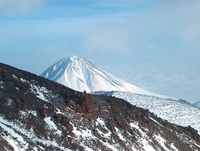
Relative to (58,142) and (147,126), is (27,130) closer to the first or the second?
(58,142)

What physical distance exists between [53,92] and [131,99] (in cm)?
7460

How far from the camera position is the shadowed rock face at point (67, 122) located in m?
37.9

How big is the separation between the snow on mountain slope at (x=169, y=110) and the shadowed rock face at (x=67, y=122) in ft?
155

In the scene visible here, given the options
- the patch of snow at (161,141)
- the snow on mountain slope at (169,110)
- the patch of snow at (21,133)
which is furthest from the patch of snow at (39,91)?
the snow on mountain slope at (169,110)

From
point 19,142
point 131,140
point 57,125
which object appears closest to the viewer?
point 19,142

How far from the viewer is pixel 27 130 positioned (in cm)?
3800

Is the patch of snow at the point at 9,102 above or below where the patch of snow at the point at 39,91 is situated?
below

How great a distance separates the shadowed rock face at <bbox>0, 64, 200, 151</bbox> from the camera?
124 feet

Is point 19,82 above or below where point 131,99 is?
below

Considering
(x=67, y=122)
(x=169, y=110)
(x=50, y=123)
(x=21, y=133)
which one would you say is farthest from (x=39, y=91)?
(x=169, y=110)

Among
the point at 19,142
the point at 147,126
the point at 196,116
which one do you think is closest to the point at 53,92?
the point at 147,126

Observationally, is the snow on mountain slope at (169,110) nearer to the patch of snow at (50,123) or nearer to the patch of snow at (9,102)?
the patch of snow at (50,123)

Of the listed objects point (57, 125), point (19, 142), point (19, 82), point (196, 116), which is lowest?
point (19, 142)

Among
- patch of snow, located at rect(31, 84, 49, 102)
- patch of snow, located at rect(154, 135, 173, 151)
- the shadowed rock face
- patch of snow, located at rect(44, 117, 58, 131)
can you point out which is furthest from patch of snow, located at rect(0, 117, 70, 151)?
patch of snow, located at rect(154, 135, 173, 151)
